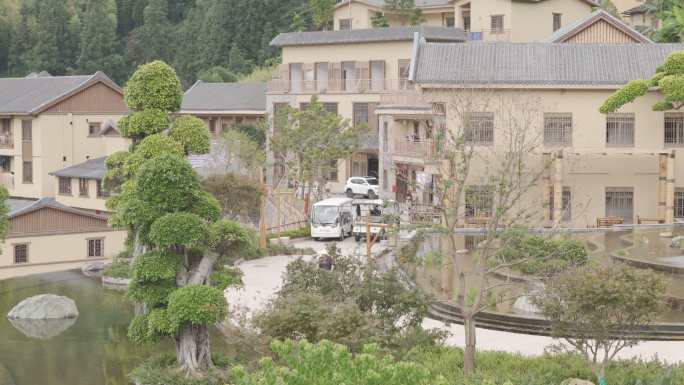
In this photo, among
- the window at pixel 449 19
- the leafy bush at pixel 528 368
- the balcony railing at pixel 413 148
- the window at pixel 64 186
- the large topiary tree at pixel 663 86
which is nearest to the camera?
the leafy bush at pixel 528 368

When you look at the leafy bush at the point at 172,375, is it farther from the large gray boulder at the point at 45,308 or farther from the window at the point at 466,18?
the window at the point at 466,18

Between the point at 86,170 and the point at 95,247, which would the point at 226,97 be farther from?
the point at 95,247

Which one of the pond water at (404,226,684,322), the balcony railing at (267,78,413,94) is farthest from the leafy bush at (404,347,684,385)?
the balcony railing at (267,78,413,94)

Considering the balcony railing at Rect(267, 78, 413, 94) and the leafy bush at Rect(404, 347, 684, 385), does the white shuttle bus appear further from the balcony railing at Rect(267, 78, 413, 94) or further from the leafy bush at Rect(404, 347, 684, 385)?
the leafy bush at Rect(404, 347, 684, 385)

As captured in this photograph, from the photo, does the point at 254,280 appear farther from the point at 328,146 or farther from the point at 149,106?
the point at 328,146

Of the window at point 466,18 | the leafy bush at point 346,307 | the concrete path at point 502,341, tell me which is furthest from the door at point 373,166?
the leafy bush at point 346,307

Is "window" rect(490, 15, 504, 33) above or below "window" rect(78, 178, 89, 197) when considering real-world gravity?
above

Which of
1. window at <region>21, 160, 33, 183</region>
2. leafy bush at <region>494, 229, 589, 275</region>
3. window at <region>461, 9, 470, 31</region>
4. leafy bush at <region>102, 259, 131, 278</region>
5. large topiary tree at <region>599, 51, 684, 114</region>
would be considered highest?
window at <region>461, 9, 470, 31</region>

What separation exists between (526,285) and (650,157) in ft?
54.4

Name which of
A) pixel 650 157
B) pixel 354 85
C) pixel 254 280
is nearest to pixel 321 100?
pixel 354 85

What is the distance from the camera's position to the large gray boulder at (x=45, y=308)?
3167cm

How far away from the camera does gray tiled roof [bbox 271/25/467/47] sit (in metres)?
60.0

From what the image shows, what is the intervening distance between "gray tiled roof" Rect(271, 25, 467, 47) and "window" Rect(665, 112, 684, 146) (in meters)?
19.3

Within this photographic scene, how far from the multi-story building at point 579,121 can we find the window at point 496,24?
17.8m
